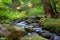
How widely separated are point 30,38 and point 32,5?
20.5 metres

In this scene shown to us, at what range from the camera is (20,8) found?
945 inches

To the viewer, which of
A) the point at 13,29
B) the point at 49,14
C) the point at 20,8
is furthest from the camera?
the point at 20,8

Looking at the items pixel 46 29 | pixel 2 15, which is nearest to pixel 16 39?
pixel 46 29

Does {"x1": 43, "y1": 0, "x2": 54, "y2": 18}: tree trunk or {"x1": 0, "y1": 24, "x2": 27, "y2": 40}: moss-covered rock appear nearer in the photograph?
{"x1": 0, "y1": 24, "x2": 27, "y2": 40}: moss-covered rock

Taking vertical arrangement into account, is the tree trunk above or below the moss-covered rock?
above

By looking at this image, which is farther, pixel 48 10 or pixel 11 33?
pixel 48 10

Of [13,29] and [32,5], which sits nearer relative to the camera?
[13,29]

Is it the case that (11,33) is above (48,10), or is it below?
below

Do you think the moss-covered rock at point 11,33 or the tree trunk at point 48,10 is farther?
the tree trunk at point 48,10

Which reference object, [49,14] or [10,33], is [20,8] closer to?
[49,14]

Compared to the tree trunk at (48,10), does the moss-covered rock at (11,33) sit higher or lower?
lower

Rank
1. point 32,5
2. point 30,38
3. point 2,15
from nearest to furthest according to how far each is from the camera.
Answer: point 30,38 < point 2,15 < point 32,5

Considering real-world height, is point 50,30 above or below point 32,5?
below

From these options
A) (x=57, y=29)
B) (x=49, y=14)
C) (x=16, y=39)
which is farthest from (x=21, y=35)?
(x=49, y=14)
